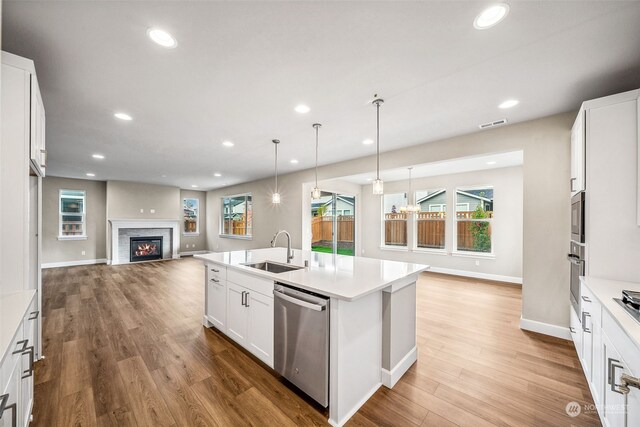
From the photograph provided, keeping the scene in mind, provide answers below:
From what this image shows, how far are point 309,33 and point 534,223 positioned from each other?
10.9ft

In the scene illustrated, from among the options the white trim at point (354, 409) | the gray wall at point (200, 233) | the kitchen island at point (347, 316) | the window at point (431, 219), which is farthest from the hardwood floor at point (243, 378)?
the gray wall at point (200, 233)

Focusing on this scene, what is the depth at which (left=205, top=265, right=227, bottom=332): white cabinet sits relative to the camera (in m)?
2.85

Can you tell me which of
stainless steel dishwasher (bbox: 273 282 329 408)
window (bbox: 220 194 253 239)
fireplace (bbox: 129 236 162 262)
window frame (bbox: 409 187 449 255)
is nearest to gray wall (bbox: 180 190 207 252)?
fireplace (bbox: 129 236 162 262)

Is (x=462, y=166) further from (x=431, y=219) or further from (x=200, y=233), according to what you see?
(x=200, y=233)

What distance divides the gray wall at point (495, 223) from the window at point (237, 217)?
482 centimetres

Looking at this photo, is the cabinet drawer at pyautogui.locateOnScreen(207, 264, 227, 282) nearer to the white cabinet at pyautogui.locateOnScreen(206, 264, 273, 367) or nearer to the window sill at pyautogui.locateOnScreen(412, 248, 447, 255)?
the white cabinet at pyautogui.locateOnScreen(206, 264, 273, 367)

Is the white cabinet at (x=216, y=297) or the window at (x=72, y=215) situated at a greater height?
the window at (x=72, y=215)

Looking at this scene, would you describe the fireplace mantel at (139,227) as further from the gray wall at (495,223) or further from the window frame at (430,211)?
the window frame at (430,211)

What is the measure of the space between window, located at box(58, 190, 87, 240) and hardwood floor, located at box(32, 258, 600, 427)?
16.6ft

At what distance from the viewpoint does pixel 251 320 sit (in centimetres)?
241

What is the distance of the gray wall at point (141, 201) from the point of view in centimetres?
774

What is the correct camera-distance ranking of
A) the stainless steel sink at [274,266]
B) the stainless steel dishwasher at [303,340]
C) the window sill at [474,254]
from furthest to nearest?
1. the window sill at [474,254]
2. the stainless steel sink at [274,266]
3. the stainless steel dishwasher at [303,340]

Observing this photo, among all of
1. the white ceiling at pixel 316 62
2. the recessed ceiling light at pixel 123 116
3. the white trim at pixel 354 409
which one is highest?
the white ceiling at pixel 316 62

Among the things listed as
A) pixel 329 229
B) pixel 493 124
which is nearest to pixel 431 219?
pixel 329 229
